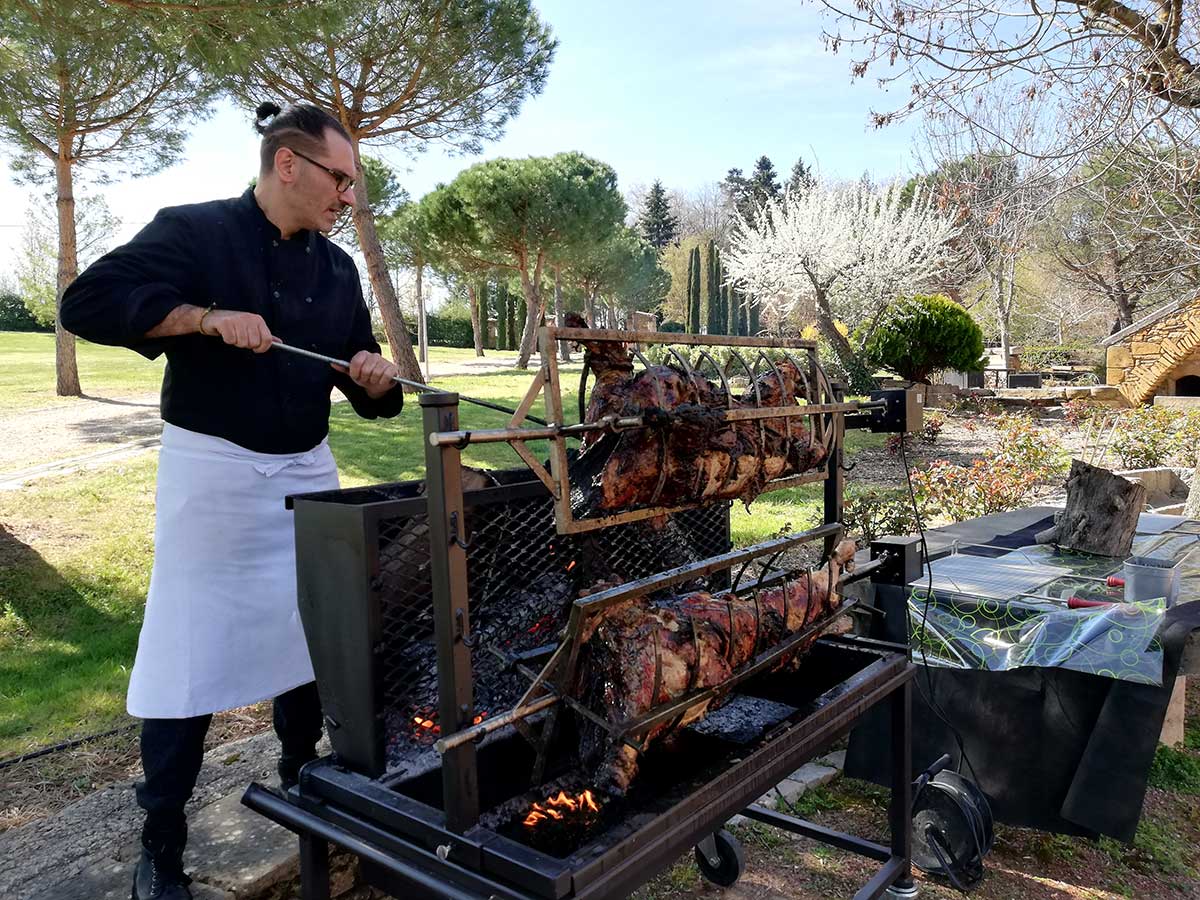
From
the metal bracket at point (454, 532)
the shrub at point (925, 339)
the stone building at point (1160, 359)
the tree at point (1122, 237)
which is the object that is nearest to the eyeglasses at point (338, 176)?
the metal bracket at point (454, 532)

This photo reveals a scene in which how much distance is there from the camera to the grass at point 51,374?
1617 cm

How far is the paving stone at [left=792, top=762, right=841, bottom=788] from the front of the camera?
3625 mm

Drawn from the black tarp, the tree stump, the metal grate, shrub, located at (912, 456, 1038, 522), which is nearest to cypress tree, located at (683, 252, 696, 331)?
shrub, located at (912, 456, 1038, 522)

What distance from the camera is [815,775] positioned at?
369 cm

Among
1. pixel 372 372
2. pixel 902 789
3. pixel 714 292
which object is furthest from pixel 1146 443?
pixel 714 292

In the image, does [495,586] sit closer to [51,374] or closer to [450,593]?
[450,593]

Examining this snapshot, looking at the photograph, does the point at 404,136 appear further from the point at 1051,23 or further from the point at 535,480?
the point at 535,480

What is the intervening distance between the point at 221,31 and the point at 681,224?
200 ft

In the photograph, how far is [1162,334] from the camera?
13203 mm

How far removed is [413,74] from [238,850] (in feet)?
46.0

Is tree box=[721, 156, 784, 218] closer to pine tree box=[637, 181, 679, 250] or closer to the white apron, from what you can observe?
pine tree box=[637, 181, 679, 250]

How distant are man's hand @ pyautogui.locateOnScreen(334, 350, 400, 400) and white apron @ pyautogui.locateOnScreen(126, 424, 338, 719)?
304 millimetres

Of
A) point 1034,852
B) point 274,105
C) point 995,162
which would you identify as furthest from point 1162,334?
point 274,105

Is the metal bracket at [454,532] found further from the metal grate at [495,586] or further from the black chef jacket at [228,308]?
the black chef jacket at [228,308]
